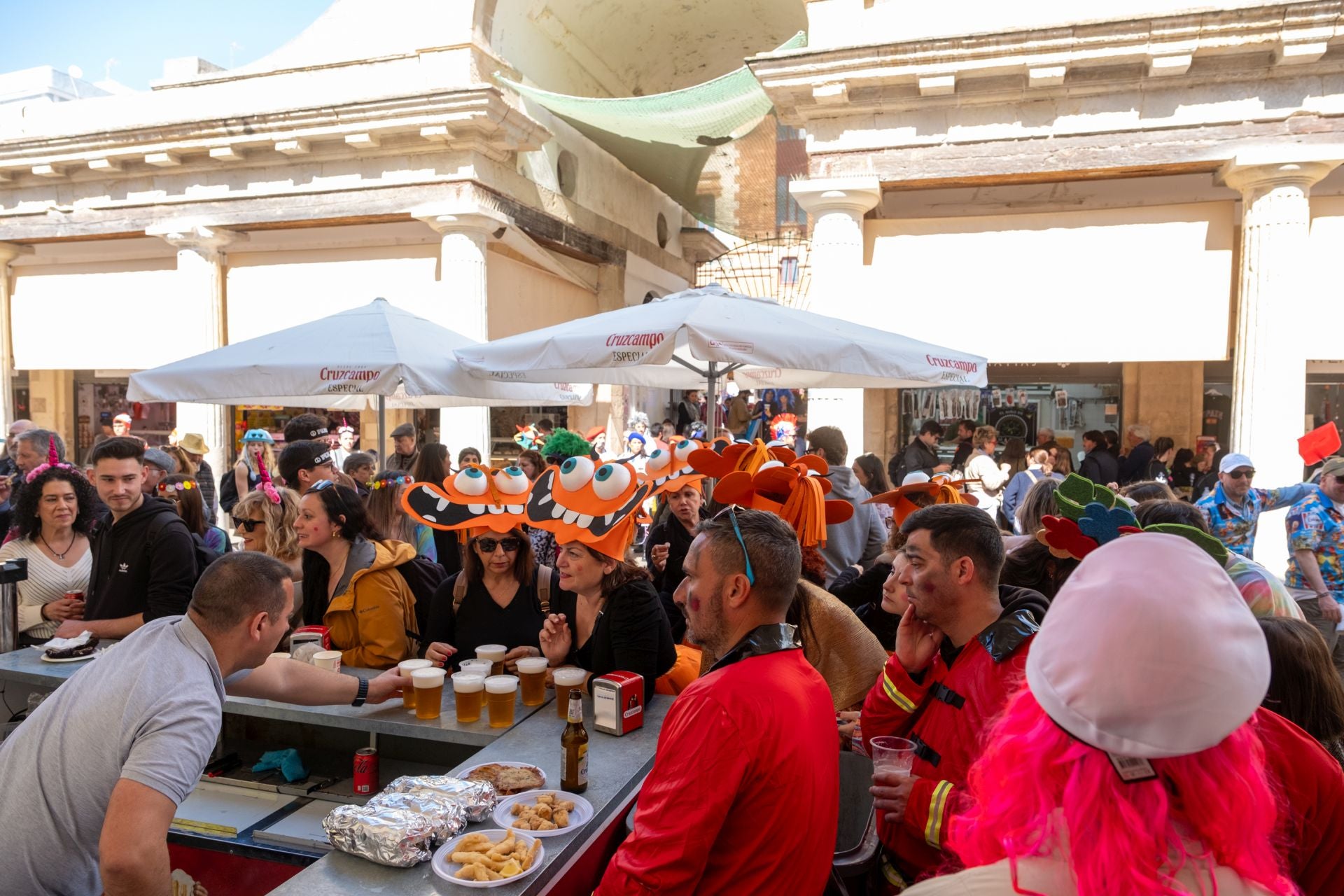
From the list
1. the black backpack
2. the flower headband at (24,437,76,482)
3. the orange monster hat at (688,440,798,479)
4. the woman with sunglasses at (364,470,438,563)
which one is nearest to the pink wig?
the orange monster hat at (688,440,798,479)

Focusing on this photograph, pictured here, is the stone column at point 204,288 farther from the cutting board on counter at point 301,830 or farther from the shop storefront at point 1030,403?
the cutting board on counter at point 301,830

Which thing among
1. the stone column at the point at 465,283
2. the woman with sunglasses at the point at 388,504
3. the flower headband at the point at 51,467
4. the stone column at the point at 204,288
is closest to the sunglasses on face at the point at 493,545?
the woman with sunglasses at the point at 388,504

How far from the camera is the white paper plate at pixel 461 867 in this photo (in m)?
2.24

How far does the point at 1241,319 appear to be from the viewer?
9.62 metres

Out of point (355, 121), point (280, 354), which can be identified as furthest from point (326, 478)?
point (355, 121)

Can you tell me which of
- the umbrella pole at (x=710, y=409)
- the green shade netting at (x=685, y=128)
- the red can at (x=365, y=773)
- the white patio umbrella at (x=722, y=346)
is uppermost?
the green shade netting at (x=685, y=128)

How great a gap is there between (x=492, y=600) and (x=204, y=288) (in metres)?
12.2

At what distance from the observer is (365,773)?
339 centimetres

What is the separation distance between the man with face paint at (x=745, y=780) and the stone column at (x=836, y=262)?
859 cm

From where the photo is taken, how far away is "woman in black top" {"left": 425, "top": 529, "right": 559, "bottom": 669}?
410cm

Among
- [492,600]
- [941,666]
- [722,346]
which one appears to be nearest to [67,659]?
[492,600]

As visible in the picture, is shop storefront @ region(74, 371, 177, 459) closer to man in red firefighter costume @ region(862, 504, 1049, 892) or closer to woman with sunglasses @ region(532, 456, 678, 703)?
woman with sunglasses @ region(532, 456, 678, 703)

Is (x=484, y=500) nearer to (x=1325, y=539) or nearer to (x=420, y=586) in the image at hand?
(x=420, y=586)

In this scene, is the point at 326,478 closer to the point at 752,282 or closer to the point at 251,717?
the point at 251,717
